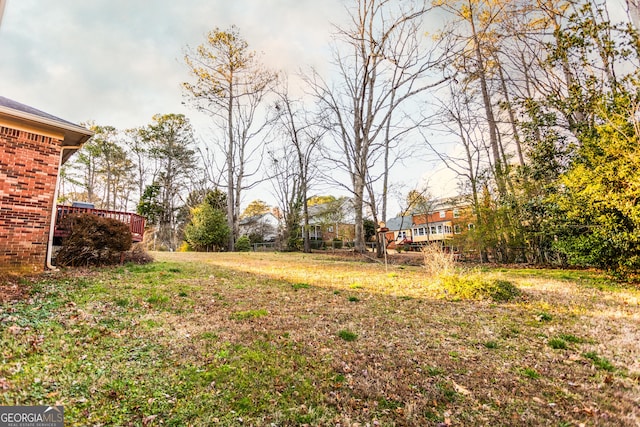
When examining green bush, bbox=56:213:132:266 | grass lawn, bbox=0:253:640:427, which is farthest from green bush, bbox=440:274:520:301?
green bush, bbox=56:213:132:266

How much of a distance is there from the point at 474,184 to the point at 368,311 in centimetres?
1238

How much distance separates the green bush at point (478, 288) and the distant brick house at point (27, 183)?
9.74 m

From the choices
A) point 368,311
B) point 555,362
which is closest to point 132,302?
point 368,311

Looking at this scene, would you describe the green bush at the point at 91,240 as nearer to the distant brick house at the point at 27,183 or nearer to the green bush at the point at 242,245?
the distant brick house at the point at 27,183

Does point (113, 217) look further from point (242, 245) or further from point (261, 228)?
point (261, 228)

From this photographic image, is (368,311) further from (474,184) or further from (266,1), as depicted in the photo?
(474,184)

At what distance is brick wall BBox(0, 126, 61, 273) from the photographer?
6.28m

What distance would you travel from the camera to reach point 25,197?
6551 millimetres

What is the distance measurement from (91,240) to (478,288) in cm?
1014

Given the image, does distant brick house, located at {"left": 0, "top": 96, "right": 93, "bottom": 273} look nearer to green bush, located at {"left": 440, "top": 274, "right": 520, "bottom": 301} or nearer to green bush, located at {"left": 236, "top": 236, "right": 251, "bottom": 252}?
green bush, located at {"left": 440, "top": 274, "right": 520, "bottom": 301}

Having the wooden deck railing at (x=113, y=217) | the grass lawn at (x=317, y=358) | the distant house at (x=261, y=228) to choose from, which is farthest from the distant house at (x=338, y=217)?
the grass lawn at (x=317, y=358)

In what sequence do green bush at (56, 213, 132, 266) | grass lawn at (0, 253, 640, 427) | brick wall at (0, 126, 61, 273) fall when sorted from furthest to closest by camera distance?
A: green bush at (56, 213, 132, 266)
brick wall at (0, 126, 61, 273)
grass lawn at (0, 253, 640, 427)

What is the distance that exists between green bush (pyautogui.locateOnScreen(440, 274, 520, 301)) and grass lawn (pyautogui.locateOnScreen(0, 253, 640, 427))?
0.20m

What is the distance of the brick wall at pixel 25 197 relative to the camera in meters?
6.28
